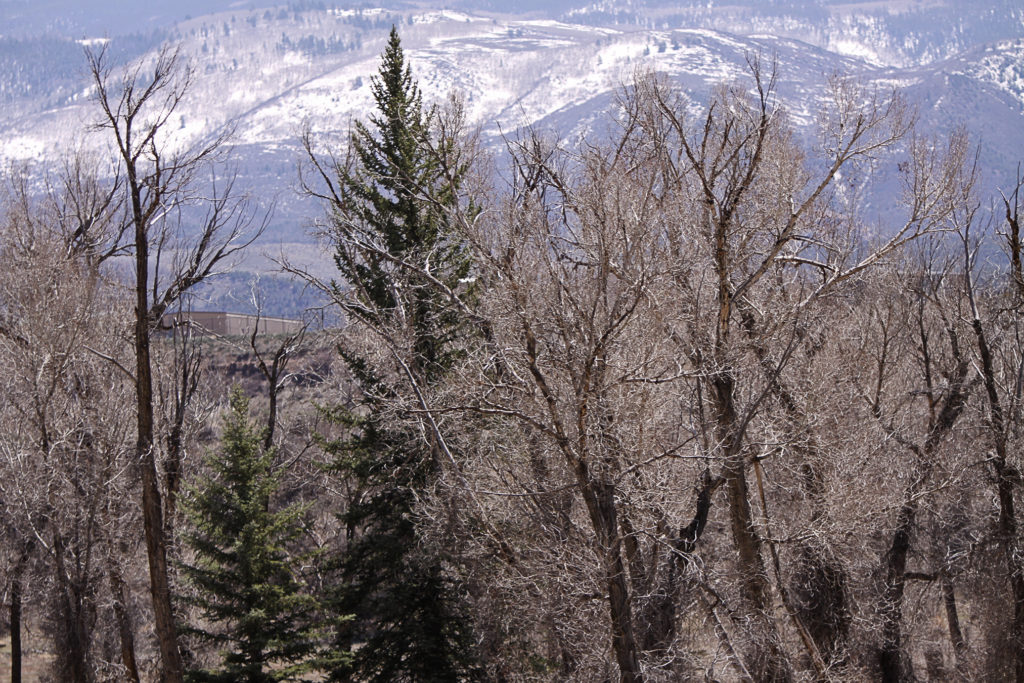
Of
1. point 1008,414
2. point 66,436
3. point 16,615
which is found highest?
point 66,436

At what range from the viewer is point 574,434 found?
1589cm

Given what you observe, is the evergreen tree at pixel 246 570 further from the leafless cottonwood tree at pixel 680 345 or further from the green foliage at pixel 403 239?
the leafless cottonwood tree at pixel 680 345

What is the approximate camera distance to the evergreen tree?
19.2 meters

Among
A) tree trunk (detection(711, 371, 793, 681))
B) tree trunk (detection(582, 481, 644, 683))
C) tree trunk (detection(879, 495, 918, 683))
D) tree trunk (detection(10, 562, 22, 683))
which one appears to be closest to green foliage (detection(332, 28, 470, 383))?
tree trunk (detection(582, 481, 644, 683))

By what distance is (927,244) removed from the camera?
2656cm

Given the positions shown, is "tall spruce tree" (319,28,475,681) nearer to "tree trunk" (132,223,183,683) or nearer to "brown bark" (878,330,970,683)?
"tree trunk" (132,223,183,683)

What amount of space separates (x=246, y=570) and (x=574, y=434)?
753 centimetres

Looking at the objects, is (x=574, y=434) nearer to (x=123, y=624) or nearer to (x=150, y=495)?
(x=150, y=495)

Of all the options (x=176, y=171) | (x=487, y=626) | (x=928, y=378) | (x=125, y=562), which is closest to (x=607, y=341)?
(x=487, y=626)

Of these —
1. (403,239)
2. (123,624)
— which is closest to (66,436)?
(123,624)

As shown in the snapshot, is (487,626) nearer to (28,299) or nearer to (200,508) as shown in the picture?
(200,508)

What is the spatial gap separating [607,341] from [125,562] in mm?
12995

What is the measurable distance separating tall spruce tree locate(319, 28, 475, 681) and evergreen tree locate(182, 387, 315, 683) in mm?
1549

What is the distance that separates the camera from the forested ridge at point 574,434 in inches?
653
